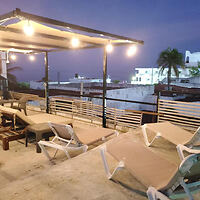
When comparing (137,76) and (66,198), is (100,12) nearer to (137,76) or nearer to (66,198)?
(137,76)

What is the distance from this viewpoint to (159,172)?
2004 millimetres

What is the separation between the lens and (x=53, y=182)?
228cm

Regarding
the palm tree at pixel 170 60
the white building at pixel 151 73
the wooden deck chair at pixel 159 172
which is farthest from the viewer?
the white building at pixel 151 73

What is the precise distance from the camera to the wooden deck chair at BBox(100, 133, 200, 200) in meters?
1.62

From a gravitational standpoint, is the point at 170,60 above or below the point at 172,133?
above

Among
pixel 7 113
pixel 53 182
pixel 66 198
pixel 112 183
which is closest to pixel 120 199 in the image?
pixel 112 183

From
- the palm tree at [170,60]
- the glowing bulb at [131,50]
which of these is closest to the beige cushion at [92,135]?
the glowing bulb at [131,50]

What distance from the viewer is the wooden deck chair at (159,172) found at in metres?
1.62

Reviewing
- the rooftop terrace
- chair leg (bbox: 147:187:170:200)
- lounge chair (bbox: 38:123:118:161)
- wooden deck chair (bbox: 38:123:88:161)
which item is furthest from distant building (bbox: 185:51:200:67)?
chair leg (bbox: 147:187:170:200)

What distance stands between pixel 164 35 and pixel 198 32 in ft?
75.4

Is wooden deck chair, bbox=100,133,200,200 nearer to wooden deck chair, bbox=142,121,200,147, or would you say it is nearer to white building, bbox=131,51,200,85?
wooden deck chair, bbox=142,121,200,147

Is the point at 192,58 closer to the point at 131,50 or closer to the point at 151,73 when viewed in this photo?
the point at 151,73

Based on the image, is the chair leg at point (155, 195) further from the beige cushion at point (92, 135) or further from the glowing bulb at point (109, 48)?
the glowing bulb at point (109, 48)

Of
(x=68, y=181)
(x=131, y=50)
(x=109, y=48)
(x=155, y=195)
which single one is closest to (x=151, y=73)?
(x=109, y=48)
